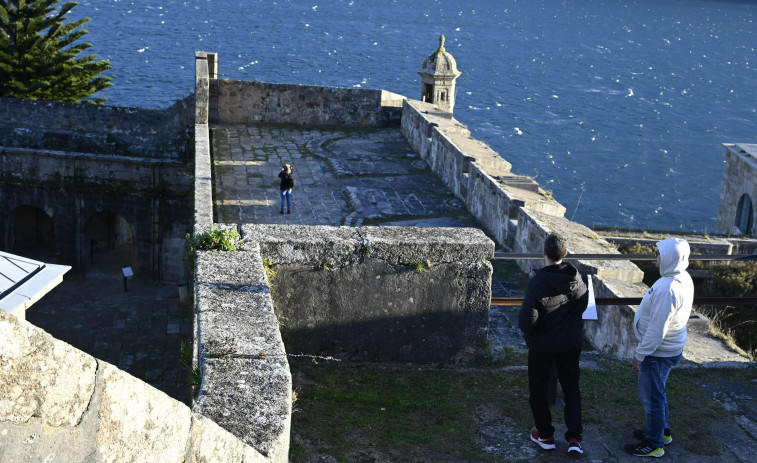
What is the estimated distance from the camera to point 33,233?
29.7m

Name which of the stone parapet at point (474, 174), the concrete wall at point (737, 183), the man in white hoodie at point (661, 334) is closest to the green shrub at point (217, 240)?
the man in white hoodie at point (661, 334)

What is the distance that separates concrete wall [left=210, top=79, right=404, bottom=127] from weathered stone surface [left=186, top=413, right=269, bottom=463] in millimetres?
17945

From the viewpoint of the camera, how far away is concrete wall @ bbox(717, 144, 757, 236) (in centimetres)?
3123

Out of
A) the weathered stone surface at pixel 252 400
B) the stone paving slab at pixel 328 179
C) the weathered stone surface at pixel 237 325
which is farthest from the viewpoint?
the stone paving slab at pixel 328 179

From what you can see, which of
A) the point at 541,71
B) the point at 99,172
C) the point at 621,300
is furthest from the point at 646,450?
the point at 541,71

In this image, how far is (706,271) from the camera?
18.7 meters

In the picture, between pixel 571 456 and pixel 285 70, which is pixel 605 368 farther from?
pixel 285 70

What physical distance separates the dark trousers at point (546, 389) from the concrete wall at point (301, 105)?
16031mm

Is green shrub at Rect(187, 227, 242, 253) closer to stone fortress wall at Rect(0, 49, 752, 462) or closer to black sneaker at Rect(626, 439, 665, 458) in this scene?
stone fortress wall at Rect(0, 49, 752, 462)

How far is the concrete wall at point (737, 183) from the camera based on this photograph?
1230 inches

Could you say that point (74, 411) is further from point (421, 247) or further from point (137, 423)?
point (421, 247)

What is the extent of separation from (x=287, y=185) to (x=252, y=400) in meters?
11.4

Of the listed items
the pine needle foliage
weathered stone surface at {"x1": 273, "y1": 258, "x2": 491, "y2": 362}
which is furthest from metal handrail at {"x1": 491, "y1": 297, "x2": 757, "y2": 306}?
the pine needle foliage

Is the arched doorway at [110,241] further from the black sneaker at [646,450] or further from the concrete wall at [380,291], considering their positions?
the black sneaker at [646,450]
